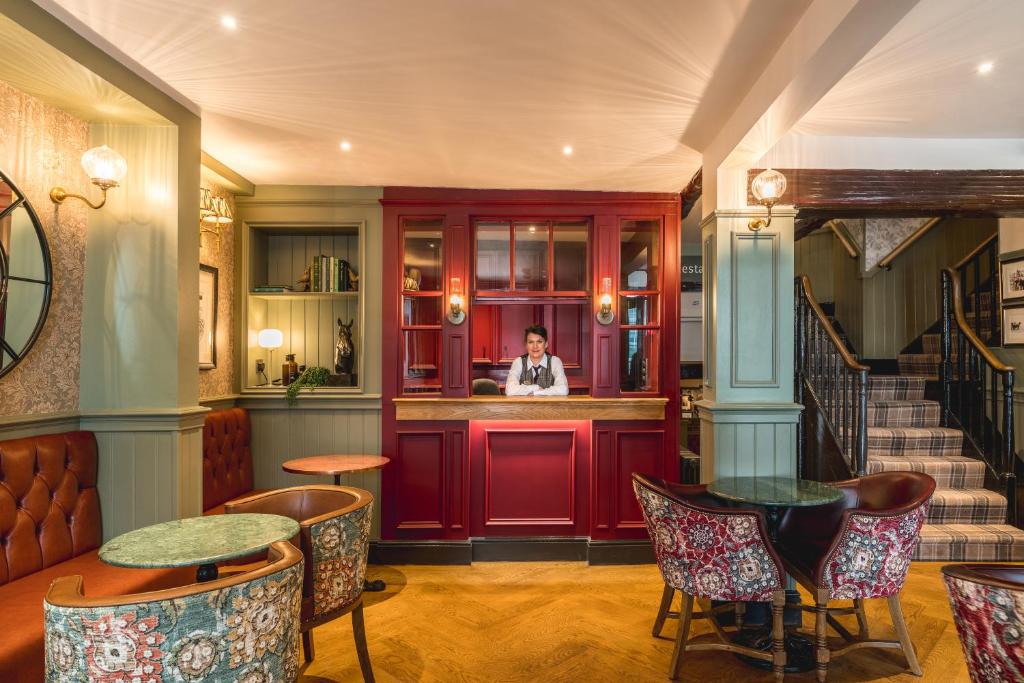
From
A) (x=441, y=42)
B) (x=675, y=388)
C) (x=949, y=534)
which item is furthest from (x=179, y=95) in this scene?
(x=949, y=534)

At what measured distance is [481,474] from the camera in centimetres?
467

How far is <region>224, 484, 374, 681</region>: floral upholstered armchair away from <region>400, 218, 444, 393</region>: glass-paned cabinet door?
6.11ft

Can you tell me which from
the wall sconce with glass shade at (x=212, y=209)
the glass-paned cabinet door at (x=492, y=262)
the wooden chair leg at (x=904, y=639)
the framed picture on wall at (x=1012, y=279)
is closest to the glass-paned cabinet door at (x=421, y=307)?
the glass-paned cabinet door at (x=492, y=262)

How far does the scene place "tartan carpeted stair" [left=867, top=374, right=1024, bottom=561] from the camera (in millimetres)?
4332

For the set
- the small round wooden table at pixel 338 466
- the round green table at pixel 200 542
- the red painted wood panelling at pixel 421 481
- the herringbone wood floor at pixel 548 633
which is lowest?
the herringbone wood floor at pixel 548 633

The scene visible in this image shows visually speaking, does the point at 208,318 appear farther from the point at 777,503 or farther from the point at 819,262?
the point at 819,262

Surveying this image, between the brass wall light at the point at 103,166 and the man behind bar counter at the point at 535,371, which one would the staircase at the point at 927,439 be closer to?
the man behind bar counter at the point at 535,371

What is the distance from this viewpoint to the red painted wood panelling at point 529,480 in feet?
15.3

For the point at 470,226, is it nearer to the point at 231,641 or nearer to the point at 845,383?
the point at 845,383

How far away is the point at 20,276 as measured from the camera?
2.79 m

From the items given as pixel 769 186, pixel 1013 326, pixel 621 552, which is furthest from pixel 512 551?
pixel 1013 326

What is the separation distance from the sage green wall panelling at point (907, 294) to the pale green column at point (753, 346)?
3.97m

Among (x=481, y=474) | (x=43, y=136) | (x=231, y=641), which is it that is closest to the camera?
(x=231, y=641)

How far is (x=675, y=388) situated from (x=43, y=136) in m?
4.23
